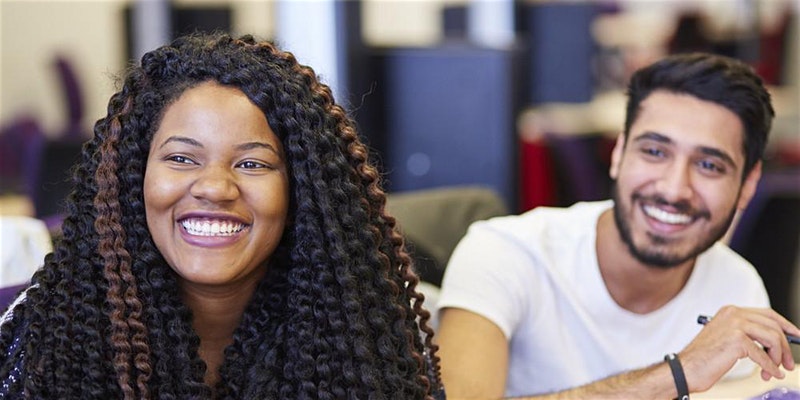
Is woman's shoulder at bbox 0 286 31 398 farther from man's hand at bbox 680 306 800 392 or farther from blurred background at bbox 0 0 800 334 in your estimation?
man's hand at bbox 680 306 800 392

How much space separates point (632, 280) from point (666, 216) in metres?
0.14

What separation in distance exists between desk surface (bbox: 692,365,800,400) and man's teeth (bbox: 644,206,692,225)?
0.93ft

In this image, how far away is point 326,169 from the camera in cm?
161

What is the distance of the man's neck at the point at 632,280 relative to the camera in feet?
Result: 6.92

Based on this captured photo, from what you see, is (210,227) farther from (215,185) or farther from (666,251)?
(666,251)

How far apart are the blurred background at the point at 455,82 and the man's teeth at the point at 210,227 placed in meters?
0.29

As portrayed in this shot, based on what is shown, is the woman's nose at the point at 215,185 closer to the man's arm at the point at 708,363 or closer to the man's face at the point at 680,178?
the man's arm at the point at 708,363

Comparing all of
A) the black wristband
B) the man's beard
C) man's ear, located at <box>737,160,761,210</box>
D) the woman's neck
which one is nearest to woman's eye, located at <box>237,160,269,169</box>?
the woman's neck

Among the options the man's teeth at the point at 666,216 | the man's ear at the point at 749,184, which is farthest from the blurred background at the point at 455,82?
the man's teeth at the point at 666,216

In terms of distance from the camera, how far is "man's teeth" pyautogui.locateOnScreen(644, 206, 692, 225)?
2.04 meters

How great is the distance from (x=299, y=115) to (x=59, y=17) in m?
6.08

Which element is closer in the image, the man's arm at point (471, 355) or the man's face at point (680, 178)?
the man's arm at point (471, 355)

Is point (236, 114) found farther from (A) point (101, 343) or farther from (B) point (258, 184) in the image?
(A) point (101, 343)

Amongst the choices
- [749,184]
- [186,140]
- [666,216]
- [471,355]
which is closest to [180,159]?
[186,140]
